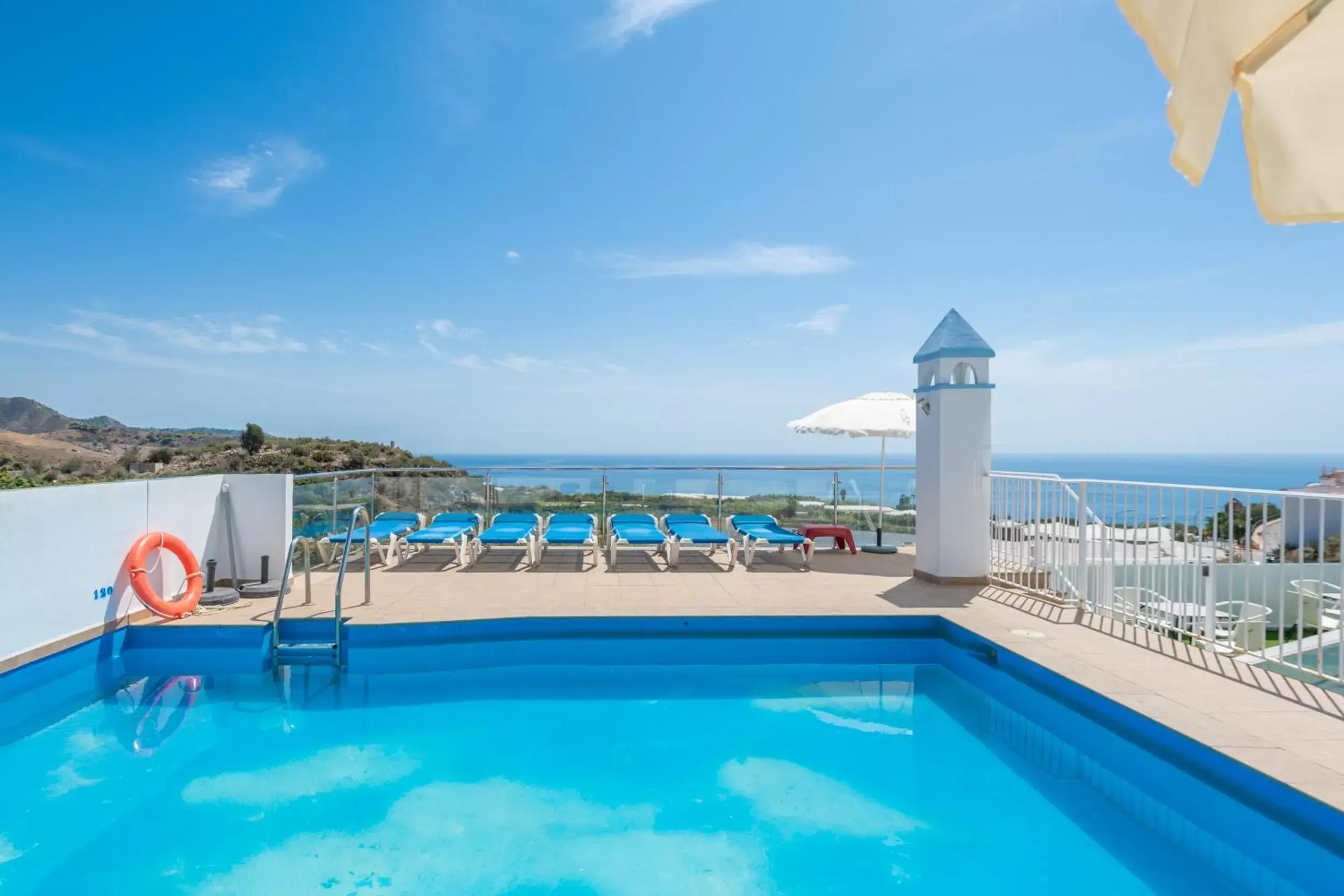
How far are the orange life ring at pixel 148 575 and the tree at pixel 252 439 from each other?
29.0 m

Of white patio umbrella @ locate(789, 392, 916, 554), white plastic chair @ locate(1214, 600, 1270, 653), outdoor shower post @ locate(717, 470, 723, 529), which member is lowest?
white plastic chair @ locate(1214, 600, 1270, 653)

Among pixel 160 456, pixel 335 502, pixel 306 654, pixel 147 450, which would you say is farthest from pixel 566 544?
pixel 147 450

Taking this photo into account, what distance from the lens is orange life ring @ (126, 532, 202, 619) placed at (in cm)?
547

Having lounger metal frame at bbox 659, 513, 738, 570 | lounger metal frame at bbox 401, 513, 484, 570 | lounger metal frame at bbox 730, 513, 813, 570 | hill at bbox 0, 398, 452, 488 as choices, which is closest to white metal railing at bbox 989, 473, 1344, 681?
lounger metal frame at bbox 730, 513, 813, 570

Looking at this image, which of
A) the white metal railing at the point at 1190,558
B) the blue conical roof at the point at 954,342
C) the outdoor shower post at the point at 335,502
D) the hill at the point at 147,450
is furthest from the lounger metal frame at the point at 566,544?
the hill at the point at 147,450

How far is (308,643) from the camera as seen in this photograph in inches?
218

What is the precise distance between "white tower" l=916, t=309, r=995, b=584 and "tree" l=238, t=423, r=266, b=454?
31871 millimetres

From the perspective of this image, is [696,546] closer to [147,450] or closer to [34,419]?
[147,450]

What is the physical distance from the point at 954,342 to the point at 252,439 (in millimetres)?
33079

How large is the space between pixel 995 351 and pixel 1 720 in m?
7.79

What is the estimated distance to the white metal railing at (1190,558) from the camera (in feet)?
13.1

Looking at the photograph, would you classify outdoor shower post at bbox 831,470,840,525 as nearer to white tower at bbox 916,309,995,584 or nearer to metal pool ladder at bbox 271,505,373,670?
white tower at bbox 916,309,995,584

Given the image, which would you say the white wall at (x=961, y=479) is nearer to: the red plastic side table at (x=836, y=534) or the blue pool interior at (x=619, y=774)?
the blue pool interior at (x=619, y=774)

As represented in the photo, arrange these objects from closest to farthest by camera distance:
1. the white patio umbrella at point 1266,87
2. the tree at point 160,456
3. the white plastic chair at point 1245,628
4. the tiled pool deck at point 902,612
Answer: the white patio umbrella at point 1266,87
the tiled pool deck at point 902,612
the white plastic chair at point 1245,628
the tree at point 160,456
